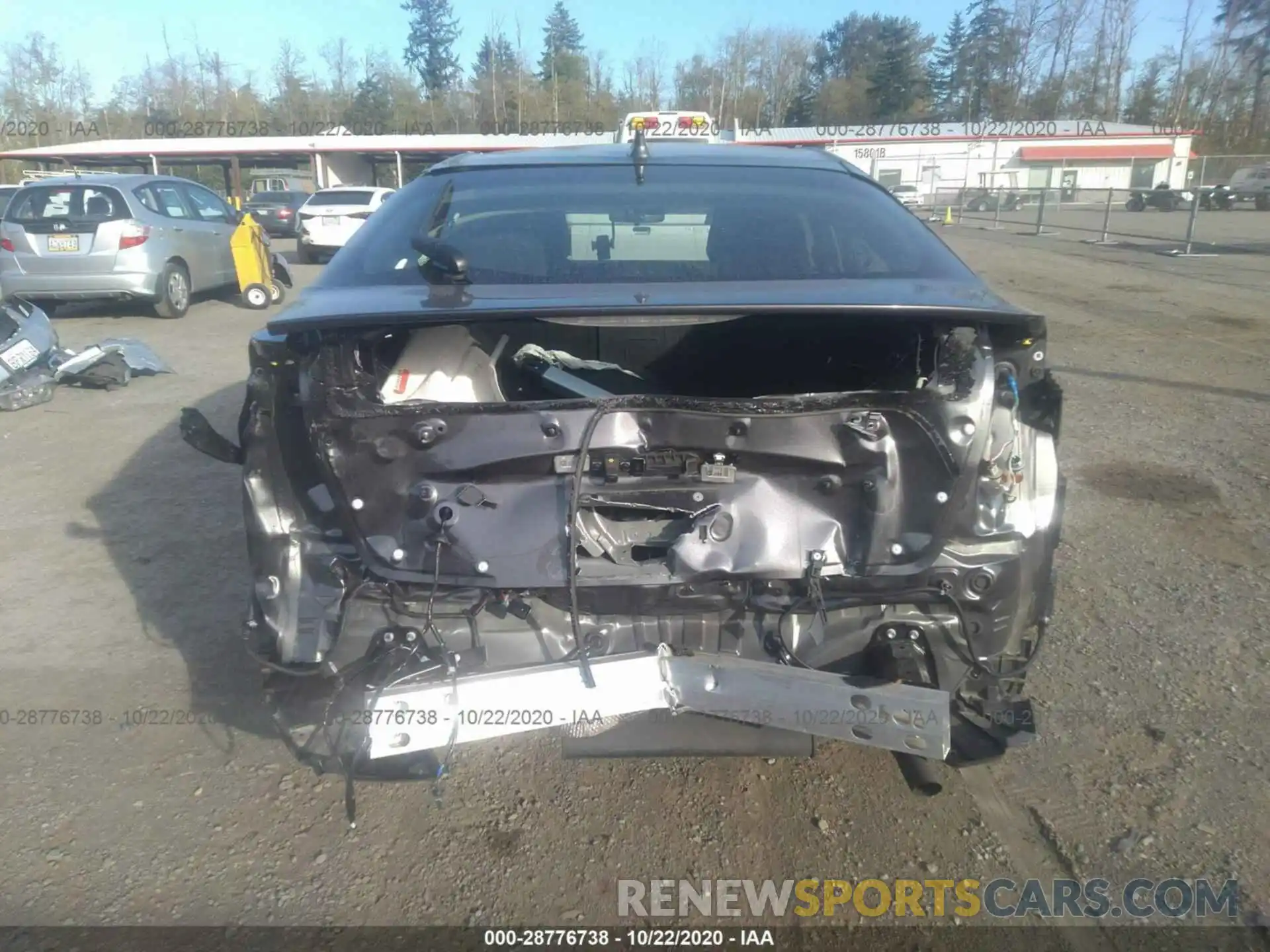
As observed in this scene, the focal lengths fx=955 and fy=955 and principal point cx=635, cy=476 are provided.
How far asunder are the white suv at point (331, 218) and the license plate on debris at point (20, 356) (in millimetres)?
10983

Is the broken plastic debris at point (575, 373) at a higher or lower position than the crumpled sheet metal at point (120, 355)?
higher

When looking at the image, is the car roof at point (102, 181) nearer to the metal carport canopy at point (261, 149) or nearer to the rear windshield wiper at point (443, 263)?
the rear windshield wiper at point (443, 263)

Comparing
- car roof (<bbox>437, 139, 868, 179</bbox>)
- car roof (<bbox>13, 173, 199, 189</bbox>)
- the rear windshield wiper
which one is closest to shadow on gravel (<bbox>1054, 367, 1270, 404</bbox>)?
car roof (<bbox>437, 139, 868, 179</bbox>)

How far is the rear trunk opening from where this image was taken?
2.25 meters

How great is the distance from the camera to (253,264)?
12.1 meters

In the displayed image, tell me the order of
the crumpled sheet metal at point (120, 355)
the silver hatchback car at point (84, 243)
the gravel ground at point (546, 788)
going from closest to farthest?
the gravel ground at point (546, 788)
the crumpled sheet metal at point (120, 355)
the silver hatchback car at point (84, 243)

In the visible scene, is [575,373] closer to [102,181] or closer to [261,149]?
[102,181]

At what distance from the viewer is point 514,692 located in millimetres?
2195

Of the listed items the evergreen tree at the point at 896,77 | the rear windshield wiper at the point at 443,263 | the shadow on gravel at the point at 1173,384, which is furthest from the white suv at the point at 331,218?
the evergreen tree at the point at 896,77

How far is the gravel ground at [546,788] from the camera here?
2.46m

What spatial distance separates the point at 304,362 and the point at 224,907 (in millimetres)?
1369

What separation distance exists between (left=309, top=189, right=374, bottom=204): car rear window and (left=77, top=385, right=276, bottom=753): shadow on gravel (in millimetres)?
13364

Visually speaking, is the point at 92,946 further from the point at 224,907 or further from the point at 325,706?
the point at 325,706

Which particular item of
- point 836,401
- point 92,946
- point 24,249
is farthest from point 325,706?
point 24,249
